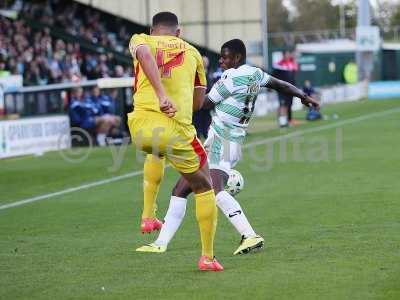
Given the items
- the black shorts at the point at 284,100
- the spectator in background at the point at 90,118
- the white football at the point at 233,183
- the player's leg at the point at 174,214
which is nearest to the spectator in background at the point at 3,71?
the spectator in background at the point at 90,118

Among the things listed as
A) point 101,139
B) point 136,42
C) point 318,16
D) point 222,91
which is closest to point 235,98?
point 222,91

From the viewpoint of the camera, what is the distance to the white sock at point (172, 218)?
9062 millimetres

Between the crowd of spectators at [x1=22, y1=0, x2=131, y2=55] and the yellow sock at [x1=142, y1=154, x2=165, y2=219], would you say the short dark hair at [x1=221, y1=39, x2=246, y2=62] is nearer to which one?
the yellow sock at [x1=142, y1=154, x2=165, y2=219]

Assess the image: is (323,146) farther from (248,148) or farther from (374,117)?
(374,117)

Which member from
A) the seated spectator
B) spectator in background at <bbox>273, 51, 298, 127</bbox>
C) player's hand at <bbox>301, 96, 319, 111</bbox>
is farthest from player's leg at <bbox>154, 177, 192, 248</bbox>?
spectator in background at <bbox>273, 51, 298, 127</bbox>

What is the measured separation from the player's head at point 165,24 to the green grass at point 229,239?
73.5 inches

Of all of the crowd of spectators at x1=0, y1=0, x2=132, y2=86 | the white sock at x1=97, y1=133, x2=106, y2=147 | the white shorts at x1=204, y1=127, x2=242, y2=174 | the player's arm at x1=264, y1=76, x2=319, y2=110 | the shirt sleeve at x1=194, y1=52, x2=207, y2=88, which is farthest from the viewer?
the crowd of spectators at x1=0, y1=0, x2=132, y2=86

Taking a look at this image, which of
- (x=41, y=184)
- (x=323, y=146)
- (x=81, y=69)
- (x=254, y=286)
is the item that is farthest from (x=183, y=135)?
(x=81, y=69)

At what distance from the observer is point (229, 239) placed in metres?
9.97

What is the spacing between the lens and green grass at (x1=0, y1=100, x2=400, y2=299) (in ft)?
24.8

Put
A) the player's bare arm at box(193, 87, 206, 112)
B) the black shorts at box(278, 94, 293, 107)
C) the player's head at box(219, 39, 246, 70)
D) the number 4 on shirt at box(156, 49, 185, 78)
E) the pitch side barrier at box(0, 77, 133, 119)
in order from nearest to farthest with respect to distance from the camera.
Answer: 1. the number 4 on shirt at box(156, 49, 185, 78)
2. the player's bare arm at box(193, 87, 206, 112)
3. the player's head at box(219, 39, 246, 70)
4. the pitch side barrier at box(0, 77, 133, 119)
5. the black shorts at box(278, 94, 293, 107)

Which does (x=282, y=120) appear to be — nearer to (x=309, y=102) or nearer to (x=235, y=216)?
(x=309, y=102)

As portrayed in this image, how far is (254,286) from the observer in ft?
24.7

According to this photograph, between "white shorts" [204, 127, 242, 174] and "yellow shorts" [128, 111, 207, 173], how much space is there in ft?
3.93
